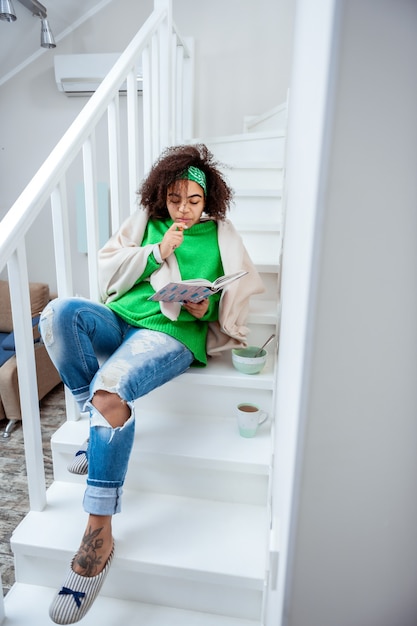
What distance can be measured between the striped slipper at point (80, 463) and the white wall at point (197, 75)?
2.16 m

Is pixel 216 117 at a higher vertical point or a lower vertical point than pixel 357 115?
higher

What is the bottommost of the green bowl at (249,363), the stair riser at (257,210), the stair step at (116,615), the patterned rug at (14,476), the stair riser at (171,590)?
the patterned rug at (14,476)

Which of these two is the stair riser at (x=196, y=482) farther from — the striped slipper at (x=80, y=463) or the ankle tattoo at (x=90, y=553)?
the ankle tattoo at (x=90, y=553)

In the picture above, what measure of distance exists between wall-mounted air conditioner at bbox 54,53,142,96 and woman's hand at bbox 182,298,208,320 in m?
2.15

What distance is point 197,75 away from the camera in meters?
2.68

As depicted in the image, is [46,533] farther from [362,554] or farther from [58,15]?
[58,15]

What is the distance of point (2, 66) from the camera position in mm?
2740

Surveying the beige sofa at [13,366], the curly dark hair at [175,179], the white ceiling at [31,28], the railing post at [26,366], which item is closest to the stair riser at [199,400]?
the railing post at [26,366]

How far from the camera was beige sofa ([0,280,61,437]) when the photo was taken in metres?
2.05

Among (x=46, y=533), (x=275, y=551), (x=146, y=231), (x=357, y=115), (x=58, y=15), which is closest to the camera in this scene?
(x=357, y=115)

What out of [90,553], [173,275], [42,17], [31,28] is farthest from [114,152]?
[31,28]

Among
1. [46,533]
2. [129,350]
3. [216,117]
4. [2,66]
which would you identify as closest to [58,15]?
[2,66]

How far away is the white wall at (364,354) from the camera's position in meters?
0.29

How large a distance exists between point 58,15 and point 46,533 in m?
3.06
